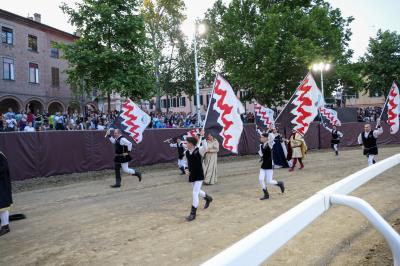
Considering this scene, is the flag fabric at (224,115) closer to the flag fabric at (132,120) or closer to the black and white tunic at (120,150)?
the black and white tunic at (120,150)

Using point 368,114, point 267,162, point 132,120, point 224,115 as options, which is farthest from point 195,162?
point 368,114

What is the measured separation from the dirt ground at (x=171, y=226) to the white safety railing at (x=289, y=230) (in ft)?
10.0

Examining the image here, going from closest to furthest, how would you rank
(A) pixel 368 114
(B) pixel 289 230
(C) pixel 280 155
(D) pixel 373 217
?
(B) pixel 289 230
(D) pixel 373 217
(C) pixel 280 155
(A) pixel 368 114

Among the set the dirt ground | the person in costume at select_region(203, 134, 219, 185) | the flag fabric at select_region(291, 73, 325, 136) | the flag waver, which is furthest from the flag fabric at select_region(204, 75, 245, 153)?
the flag waver

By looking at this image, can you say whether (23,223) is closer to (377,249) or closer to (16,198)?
(16,198)

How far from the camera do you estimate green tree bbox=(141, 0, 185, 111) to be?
3966 centimetres

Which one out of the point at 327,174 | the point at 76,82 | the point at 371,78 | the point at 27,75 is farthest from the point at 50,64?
the point at 371,78

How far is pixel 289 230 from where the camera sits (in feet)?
5.61

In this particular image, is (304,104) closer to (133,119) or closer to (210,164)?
(210,164)

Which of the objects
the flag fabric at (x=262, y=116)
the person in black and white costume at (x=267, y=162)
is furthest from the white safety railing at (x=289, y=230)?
the flag fabric at (x=262, y=116)

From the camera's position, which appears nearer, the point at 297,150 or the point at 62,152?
the point at 62,152

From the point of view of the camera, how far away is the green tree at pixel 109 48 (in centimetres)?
2314

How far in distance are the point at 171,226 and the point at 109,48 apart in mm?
18656

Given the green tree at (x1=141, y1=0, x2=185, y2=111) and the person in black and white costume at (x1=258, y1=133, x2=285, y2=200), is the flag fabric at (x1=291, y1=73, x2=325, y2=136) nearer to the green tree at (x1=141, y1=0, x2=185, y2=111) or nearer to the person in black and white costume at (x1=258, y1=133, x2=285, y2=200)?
the person in black and white costume at (x1=258, y1=133, x2=285, y2=200)
